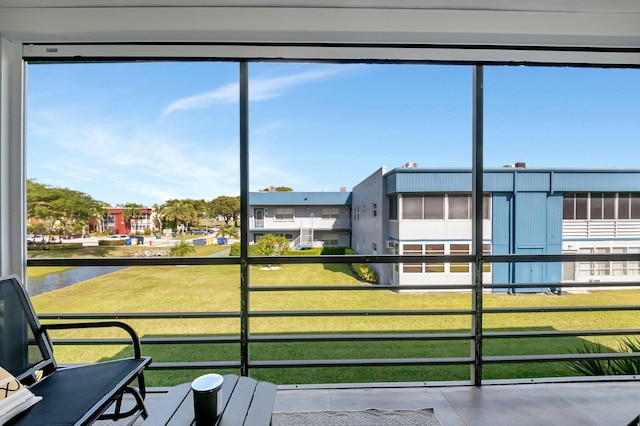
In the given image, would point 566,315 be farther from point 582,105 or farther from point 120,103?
point 120,103

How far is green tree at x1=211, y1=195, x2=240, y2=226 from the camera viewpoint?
2327 millimetres

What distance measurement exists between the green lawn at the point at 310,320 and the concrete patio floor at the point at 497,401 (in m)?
0.48

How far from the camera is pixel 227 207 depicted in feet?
8.46

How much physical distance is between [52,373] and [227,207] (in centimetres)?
150

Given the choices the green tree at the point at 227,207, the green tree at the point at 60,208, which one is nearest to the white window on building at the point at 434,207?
the green tree at the point at 227,207

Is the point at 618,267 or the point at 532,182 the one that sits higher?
the point at 532,182

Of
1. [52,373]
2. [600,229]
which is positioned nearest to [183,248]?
[52,373]

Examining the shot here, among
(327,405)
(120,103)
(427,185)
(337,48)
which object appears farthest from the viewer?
(427,185)

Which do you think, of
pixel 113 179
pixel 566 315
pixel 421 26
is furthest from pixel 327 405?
pixel 566 315

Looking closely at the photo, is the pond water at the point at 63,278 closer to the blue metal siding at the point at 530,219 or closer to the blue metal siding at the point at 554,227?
the blue metal siding at the point at 530,219

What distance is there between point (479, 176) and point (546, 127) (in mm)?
3714

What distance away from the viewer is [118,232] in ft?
9.06

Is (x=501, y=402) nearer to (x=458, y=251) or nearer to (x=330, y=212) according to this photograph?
(x=458, y=251)

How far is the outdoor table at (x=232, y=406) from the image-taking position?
111 cm
